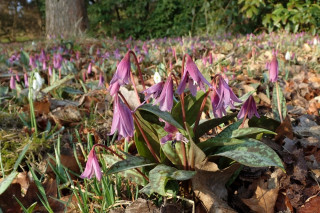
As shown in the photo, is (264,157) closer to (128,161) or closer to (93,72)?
(128,161)

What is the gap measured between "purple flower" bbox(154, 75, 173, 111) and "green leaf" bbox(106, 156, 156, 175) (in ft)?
0.83

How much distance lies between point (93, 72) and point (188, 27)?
7.89 metres

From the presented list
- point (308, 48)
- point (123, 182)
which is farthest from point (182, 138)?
point (308, 48)

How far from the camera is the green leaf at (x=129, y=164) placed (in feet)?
3.54

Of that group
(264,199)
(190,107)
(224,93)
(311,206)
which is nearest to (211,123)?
(190,107)

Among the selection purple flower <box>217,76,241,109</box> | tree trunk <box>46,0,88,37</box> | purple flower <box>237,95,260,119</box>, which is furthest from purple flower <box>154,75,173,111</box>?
tree trunk <box>46,0,88,37</box>

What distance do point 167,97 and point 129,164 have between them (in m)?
0.31

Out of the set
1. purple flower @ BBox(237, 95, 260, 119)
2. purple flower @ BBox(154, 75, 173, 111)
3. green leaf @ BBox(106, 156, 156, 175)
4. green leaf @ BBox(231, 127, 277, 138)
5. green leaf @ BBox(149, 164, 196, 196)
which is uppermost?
purple flower @ BBox(154, 75, 173, 111)

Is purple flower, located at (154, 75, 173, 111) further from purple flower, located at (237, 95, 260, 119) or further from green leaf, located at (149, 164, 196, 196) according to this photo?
purple flower, located at (237, 95, 260, 119)

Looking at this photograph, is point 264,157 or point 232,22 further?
point 232,22

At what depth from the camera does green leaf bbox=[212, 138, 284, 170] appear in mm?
976

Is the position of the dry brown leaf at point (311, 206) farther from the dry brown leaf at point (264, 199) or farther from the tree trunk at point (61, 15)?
the tree trunk at point (61, 15)

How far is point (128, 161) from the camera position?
1.16 metres

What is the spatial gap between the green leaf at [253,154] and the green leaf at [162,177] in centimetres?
15
